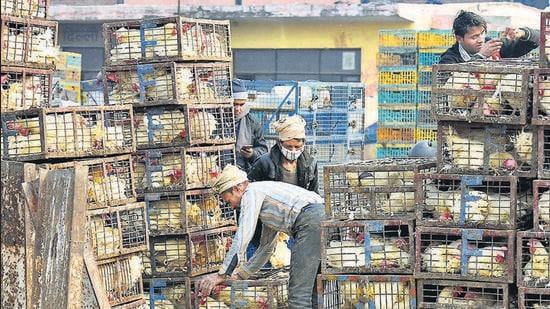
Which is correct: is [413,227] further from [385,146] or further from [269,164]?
[385,146]

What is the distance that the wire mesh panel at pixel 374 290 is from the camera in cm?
775

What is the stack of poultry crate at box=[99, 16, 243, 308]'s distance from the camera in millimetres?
10133

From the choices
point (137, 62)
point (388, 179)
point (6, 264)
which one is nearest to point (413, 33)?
point (137, 62)

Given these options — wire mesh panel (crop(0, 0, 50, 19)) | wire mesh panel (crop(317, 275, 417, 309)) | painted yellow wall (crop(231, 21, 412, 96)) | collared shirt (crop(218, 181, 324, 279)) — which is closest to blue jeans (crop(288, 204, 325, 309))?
collared shirt (crop(218, 181, 324, 279))

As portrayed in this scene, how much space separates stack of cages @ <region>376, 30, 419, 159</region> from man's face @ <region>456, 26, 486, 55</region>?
8.15 m

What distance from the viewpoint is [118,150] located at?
9445 mm

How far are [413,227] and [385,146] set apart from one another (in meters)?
10.6

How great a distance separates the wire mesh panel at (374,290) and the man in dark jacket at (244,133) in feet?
11.9

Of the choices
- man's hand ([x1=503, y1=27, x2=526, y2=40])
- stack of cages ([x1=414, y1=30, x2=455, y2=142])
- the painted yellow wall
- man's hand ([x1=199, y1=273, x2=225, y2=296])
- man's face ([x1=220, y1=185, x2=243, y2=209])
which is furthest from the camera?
the painted yellow wall

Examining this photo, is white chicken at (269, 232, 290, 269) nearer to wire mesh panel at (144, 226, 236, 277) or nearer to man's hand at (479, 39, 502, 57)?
wire mesh panel at (144, 226, 236, 277)

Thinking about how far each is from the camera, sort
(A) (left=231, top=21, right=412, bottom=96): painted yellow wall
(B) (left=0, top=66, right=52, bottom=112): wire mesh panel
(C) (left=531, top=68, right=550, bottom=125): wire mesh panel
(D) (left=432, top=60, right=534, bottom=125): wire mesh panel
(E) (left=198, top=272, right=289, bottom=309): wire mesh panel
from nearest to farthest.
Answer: (C) (left=531, top=68, right=550, bottom=125): wire mesh panel
(D) (left=432, top=60, right=534, bottom=125): wire mesh panel
(E) (left=198, top=272, right=289, bottom=309): wire mesh panel
(B) (left=0, top=66, right=52, bottom=112): wire mesh panel
(A) (left=231, top=21, right=412, bottom=96): painted yellow wall

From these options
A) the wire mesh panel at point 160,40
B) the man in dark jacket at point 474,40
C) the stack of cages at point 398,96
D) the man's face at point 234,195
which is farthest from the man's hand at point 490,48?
the stack of cages at point 398,96

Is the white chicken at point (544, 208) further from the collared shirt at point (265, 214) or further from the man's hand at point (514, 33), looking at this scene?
the man's hand at point (514, 33)

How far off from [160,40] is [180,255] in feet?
6.49
